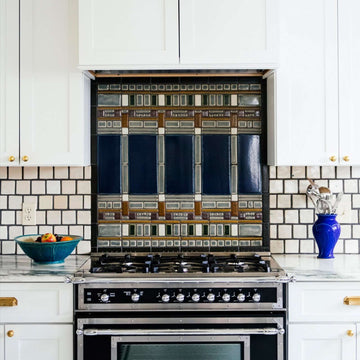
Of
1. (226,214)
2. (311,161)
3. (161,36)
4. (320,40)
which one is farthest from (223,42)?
(226,214)

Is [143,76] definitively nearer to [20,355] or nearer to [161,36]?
[161,36]

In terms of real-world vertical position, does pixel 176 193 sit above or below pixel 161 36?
below

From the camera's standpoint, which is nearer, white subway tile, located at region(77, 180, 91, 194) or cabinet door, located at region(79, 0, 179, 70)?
cabinet door, located at region(79, 0, 179, 70)

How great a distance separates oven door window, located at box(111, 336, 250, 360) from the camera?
2.61m

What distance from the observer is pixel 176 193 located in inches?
127

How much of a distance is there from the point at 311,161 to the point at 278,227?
0.51 m

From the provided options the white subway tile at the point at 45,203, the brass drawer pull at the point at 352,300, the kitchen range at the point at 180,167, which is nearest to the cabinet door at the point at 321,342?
the brass drawer pull at the point at 352,300

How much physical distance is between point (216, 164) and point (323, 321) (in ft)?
3.52

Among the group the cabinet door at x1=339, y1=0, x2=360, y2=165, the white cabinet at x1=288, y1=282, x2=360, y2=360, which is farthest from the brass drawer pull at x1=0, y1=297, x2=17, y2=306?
the cabinet door at x1=339, y1=0, x2=360, y2=165

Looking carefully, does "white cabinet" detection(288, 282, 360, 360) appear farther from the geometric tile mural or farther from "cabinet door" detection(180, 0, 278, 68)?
"cabinet door" detection(180, 0, 278, 68)

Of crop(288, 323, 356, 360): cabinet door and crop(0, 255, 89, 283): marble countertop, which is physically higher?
crop(0, 255, 89, 283): marble countertop

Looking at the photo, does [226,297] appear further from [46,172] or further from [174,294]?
[46,172]

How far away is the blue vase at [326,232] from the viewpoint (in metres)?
2.99

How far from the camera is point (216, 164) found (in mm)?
3225
